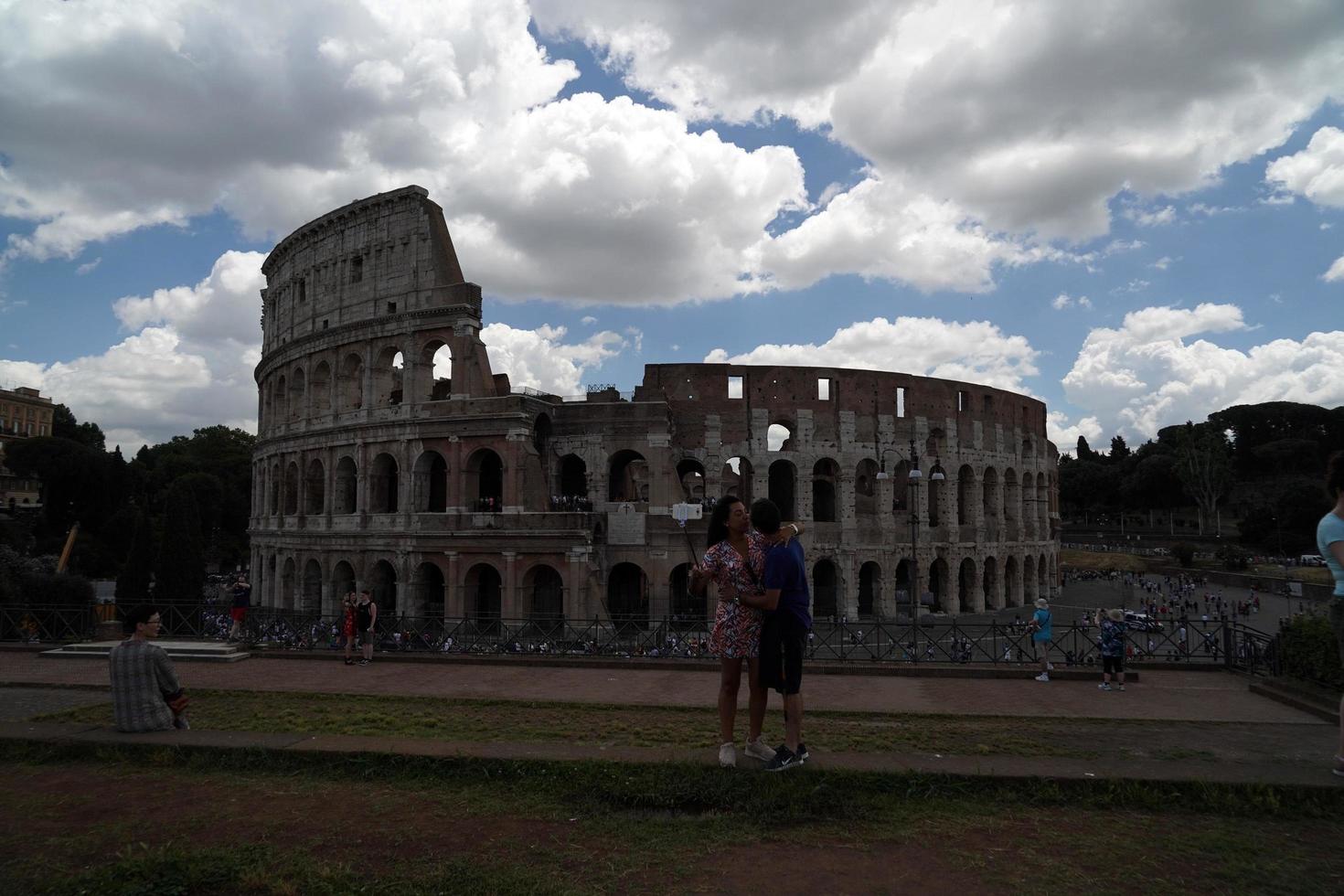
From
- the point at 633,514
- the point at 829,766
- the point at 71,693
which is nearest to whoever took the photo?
the point at 829,766

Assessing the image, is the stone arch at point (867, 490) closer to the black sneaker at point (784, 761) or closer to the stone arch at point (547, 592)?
the stone arch at point (547, 592)

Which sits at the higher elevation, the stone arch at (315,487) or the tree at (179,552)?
the stone arch at (315,487)

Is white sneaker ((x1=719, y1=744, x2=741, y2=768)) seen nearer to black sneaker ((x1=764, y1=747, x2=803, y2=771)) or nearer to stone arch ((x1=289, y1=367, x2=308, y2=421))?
black sneaker ((x1=764, y1=747, x2=803, y2=771))

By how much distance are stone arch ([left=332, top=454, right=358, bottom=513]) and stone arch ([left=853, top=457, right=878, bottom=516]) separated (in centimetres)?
2225

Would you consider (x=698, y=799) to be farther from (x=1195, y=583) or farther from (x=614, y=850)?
(x=1195, y=583)

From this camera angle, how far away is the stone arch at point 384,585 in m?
29.4

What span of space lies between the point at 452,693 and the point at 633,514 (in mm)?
17131

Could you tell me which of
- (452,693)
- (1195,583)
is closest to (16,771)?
(452,693)

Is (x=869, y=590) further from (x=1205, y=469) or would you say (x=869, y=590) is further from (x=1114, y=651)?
(x=1205, y=469)

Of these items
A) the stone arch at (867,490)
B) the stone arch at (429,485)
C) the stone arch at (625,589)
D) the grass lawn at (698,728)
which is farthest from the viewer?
the stone arch at (867,490)

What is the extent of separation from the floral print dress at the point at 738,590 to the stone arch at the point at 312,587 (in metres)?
30.2

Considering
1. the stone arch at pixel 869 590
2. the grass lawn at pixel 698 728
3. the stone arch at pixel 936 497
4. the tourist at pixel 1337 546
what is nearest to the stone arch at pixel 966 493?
the stone arch at pixel 936 497

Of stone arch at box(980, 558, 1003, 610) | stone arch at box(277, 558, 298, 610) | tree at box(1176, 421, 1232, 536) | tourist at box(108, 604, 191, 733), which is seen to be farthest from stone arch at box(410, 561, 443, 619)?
tree at box(1176, 421, 1232, 536)

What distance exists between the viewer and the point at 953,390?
38.1m
